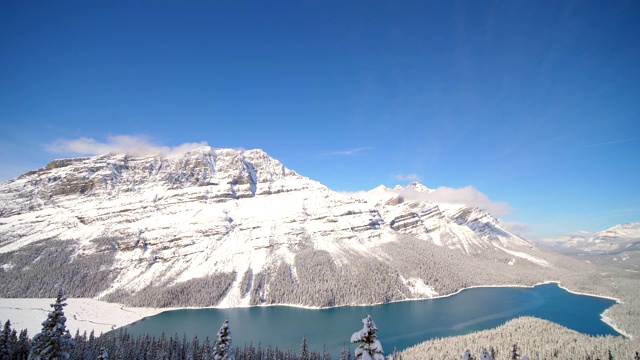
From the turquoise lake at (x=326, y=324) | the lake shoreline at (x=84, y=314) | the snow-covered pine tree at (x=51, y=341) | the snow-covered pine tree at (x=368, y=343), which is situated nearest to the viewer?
the snow-covered pine tree at (x=368, y=343)

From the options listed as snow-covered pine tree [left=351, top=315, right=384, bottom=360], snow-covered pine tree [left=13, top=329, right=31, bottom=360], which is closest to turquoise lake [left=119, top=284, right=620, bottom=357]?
snow-covered pine tree [left=13, top=329, right=31, bottom=360]

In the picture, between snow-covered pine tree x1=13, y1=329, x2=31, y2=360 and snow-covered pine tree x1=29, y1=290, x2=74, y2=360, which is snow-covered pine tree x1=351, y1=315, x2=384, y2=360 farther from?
snow-covered pine tree x1=13, y1=329, x2=31, y2=360

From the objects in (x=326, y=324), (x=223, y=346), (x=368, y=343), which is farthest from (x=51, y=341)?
(x=326, y=324)

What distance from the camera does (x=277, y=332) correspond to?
147m

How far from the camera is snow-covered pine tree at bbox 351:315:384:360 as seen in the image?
1543cm

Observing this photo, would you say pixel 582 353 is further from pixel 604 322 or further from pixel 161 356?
pixel 161 356

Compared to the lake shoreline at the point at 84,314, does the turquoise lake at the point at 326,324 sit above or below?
below

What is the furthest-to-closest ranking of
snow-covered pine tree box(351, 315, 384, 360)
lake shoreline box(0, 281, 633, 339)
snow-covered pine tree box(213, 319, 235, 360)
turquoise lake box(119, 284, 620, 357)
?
lake shoreline box(0, 281, 633, 339), turquoise lake box(119, 284, 620, 357), snow-covered pine tree box(213, 319, 235, 360), snow-covered pine tree box(351, 315, 384, 360)

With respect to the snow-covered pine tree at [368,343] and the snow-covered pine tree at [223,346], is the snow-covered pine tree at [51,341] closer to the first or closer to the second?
the snow-covered pine tree at [223,346]

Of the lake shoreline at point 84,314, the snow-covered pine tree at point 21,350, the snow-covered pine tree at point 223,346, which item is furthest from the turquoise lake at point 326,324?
the snow-covered pine tree at point 223,346

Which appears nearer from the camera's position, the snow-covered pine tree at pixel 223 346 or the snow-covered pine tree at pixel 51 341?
→ the snow-covered pine tree at pixel 51 341

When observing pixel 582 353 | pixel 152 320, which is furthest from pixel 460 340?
pixel 152 320

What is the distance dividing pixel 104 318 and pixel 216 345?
590 feet

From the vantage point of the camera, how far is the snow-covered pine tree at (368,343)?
15430 mm
